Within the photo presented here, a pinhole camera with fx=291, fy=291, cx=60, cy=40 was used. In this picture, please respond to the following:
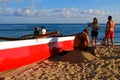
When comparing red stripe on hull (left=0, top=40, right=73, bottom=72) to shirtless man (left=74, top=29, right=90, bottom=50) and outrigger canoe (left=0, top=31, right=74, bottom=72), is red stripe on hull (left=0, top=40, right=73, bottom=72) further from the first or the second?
shirtless man (left=74, top=29, right=90, bottom=50)

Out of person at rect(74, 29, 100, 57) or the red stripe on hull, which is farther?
person at rect(74, 29, 100, 57)

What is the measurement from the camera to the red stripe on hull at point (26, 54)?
912 cm

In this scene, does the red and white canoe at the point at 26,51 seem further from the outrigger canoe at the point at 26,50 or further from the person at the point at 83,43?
the person at the point at 83,43

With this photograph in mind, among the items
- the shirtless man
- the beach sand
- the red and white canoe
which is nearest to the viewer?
the beach sand

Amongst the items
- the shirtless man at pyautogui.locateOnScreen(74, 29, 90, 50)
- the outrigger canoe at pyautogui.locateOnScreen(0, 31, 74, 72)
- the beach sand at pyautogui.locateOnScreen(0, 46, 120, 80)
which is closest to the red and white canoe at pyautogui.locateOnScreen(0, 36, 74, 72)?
the outrigger canoe at pyautogui.locateOnScreen(0, 31, 74, 72)

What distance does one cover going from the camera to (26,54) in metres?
10.1

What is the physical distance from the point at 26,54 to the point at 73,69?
1844 mm

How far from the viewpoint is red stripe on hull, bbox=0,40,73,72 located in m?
9.12

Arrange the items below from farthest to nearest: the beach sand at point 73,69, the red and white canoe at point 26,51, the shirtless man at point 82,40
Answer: the shirtless man at point 82,40 → the red and white canoe at point 26,51 → the beach sand at point 73,69

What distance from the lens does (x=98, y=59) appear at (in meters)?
10.5

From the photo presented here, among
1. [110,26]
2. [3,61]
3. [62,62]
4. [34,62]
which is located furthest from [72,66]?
[110,26]

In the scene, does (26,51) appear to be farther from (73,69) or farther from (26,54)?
(73,69)

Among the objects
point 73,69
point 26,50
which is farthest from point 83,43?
point 26,50

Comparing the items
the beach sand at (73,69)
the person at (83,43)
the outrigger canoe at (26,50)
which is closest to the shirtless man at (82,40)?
the person at (83,43)
